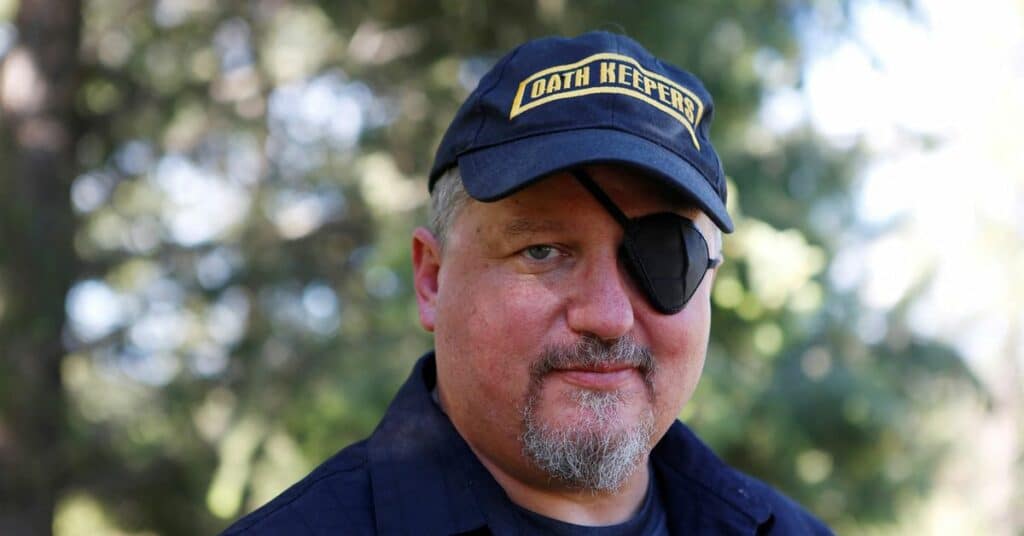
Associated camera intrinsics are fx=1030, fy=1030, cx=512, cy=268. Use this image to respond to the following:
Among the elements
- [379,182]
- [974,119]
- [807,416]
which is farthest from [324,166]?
[974,119]

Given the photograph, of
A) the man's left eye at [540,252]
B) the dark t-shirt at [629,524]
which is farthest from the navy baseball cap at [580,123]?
the dark t-shirt at [629,524]

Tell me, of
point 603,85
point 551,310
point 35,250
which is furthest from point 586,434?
point 35,250

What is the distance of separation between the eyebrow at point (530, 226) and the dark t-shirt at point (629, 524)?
1.70 feet

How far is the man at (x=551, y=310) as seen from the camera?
5.91ft

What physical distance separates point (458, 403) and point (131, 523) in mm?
5344

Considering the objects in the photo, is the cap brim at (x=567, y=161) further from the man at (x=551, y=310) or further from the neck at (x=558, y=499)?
the neck at (x=558, y=499)

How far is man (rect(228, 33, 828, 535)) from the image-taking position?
1801 millimetres

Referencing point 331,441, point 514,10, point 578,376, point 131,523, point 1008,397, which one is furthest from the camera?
point 1008,397

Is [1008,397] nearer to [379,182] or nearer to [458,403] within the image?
[379,182]

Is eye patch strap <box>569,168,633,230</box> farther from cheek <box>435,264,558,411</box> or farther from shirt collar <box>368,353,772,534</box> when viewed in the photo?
shirt collar <box>368,353,772,534</box>

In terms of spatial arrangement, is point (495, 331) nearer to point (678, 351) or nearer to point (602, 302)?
point (602, 302)

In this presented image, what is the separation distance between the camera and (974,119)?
1301cm

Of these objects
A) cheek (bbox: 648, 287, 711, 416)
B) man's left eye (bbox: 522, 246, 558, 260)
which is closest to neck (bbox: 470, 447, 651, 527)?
cheek (bbox: 648, 287, 711, 416)

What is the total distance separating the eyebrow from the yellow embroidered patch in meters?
0.20
